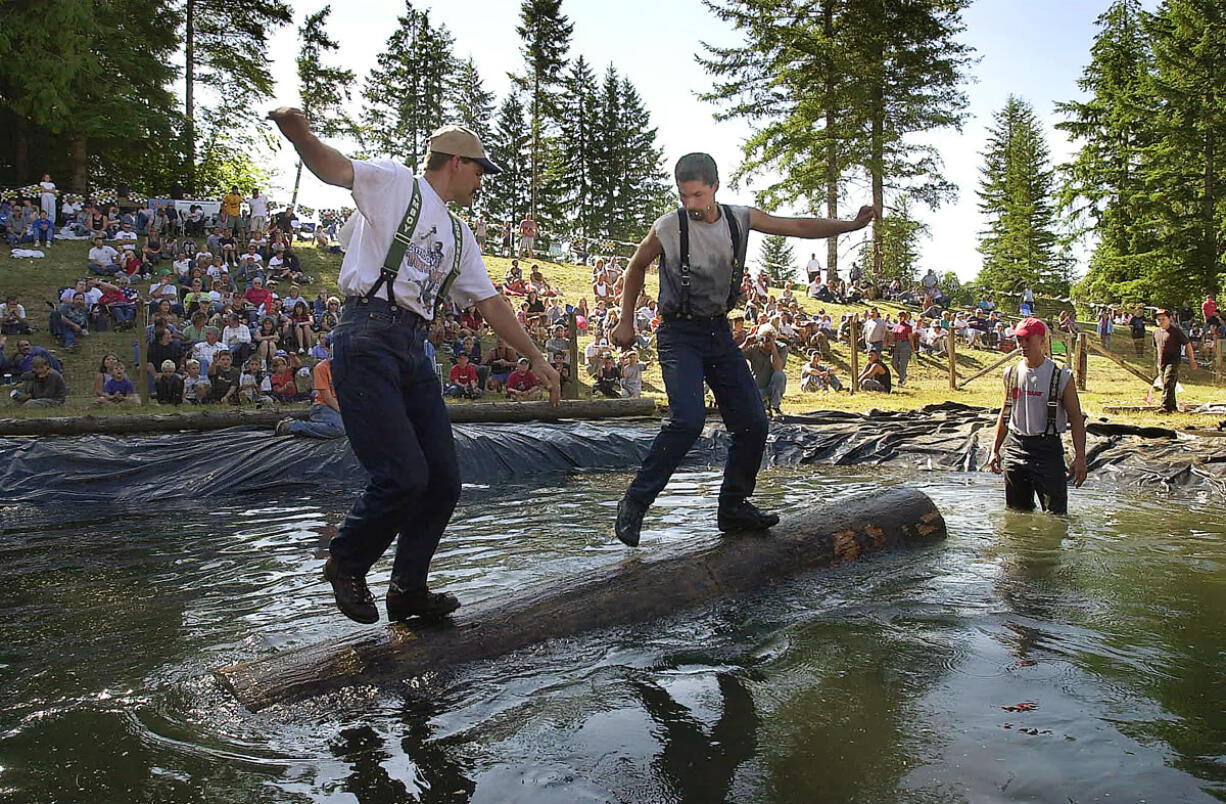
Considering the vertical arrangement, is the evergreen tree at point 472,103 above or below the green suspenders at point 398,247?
above

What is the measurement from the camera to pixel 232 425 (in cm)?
1443

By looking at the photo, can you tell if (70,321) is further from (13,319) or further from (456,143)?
(456,143)

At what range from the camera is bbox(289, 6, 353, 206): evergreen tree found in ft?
155

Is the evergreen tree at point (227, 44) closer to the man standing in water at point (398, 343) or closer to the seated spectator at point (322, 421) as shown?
the seated spectator at point (322, 421)

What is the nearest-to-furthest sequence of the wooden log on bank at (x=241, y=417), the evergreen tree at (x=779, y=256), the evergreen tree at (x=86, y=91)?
the wooden log on bank at (x=241, y=417) → the evergreen tree at (x=86, y=91) → the evergreen tree at (x=779, y=256)

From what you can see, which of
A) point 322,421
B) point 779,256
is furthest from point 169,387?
Answer: point 779,256

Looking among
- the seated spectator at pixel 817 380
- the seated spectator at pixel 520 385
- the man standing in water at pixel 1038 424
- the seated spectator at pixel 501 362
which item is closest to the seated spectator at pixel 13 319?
the seated spectator at pixel 501 362

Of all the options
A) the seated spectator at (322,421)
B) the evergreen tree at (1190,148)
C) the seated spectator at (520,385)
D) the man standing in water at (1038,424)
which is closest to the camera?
the man standing in water at (1038,424)

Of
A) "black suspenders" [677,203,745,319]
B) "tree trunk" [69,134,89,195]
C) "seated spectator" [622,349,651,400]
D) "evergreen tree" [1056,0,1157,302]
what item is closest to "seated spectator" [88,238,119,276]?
"tree trunk" [69,134,89,195]

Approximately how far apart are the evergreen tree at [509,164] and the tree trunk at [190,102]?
21.9 metres

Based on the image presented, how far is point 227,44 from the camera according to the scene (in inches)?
1587

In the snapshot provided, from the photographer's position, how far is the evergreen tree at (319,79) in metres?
47.2

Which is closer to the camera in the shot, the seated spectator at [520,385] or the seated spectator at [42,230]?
the seated spectator at [520,385]

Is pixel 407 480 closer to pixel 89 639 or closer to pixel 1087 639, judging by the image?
pixel 89 639
